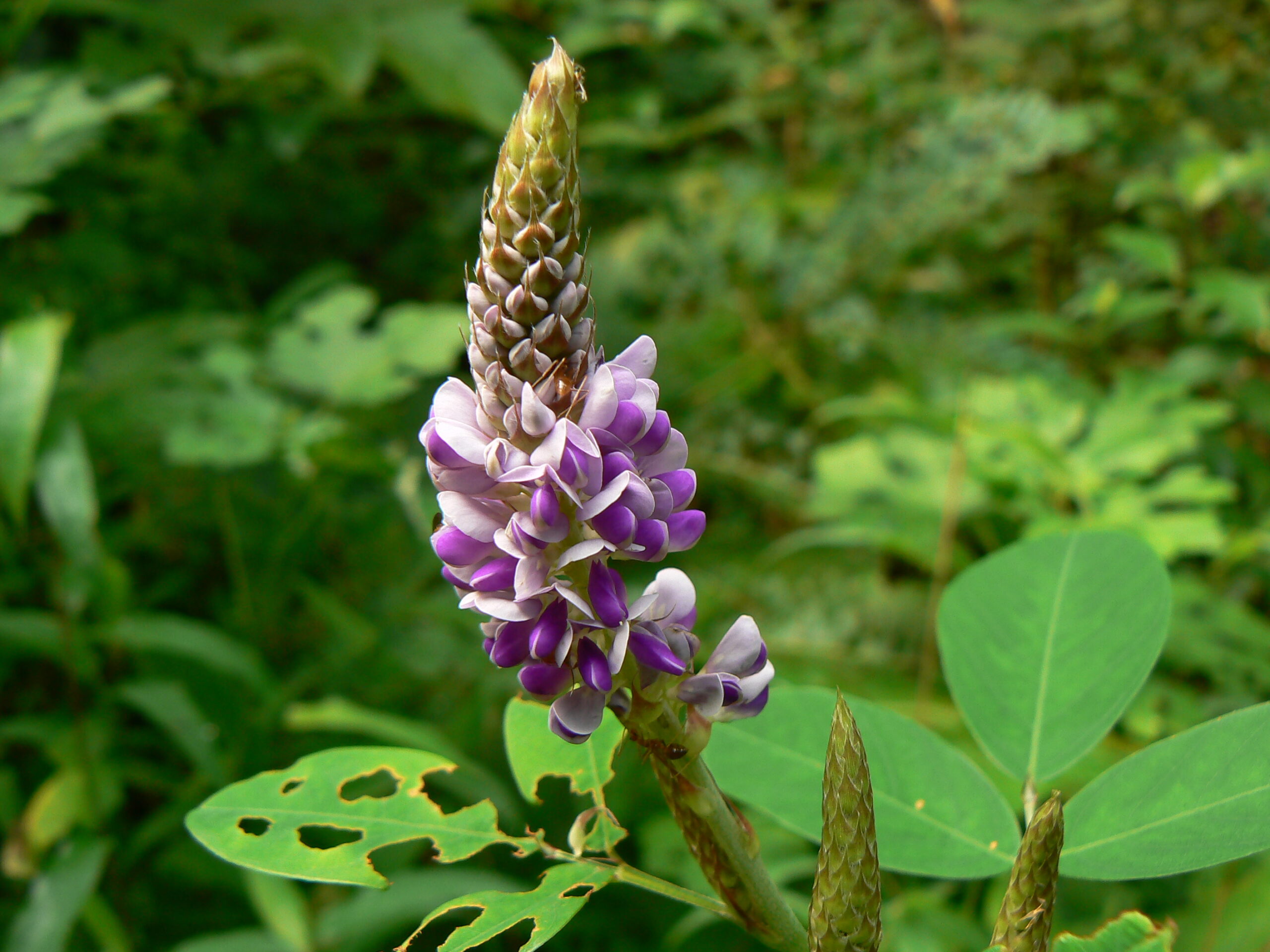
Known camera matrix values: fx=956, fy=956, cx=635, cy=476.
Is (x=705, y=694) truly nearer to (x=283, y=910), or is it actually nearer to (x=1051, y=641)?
(x=1051, y=641)

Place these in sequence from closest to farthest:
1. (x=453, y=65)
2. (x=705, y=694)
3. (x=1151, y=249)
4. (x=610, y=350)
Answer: (x=705, y=694) < (x=1151, y=249) < (x=610, y=350) < (x=453, y=65)

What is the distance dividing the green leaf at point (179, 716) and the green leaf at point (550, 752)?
1.80 m

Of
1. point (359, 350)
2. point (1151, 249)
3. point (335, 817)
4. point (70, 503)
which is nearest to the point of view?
point (335, 817)

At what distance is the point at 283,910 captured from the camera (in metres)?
2.20

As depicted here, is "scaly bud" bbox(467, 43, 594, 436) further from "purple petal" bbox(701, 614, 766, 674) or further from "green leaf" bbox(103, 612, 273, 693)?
"green leaf" bbox(103, 612, 273, 693)

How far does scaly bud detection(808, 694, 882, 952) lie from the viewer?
26.3 inches

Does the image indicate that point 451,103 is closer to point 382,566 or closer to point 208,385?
point 208,385

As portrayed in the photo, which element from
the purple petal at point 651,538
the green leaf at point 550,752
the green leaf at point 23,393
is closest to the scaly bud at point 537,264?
the purple petal at point 651,538

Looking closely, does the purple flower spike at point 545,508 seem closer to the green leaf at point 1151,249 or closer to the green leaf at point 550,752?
the green leaf at point 550,752

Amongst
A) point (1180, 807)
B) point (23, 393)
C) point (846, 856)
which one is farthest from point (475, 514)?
point (23, 393)

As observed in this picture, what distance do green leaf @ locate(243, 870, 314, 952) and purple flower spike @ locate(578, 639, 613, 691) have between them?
5.69ft

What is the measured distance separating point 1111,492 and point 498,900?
7.00ft

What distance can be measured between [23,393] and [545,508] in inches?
93.9

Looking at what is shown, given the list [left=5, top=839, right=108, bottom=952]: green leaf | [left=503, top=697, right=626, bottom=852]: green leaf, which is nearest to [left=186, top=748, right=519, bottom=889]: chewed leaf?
[left=503, top=697, right=626, bottom=852]: green leaf
